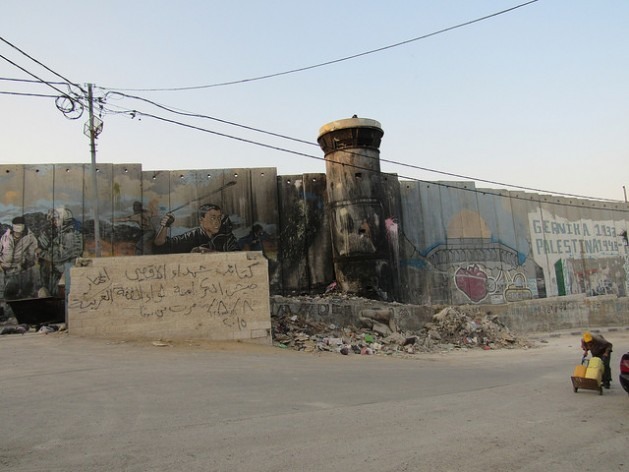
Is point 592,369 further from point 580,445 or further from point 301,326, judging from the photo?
point 301,326

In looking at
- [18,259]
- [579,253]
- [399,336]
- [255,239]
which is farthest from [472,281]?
[18,259]

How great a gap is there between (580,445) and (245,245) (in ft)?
51.8

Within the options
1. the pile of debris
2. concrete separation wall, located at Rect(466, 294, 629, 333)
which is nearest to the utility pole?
the pile of debris

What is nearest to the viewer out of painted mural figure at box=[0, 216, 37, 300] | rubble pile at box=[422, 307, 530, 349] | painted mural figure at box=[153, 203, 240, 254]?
rubble pile at box=[422, 307, 530, 349]

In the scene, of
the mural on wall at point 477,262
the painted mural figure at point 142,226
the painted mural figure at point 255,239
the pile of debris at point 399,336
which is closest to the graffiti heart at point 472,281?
the mural on wall at point 477,262

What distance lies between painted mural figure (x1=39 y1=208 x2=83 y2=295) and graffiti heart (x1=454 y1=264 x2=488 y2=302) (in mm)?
14783

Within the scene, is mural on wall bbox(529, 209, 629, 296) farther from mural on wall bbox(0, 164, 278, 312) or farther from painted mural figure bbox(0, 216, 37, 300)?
painted mural figure bbox(0, 216, 37, 300)

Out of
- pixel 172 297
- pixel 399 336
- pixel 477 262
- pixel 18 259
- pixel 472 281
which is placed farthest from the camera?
pixel 477 262

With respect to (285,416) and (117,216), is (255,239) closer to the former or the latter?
(117,216)

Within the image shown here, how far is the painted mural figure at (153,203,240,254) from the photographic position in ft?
62.3

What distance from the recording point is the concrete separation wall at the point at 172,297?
453 inches

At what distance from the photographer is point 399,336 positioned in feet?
48.6

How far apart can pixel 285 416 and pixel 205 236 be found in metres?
14.2

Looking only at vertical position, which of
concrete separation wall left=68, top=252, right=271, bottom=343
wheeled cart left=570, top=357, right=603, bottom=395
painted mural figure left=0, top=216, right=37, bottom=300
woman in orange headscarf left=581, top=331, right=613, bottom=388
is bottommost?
wheeled cart left=570, top=357, right=603, bottom=395
